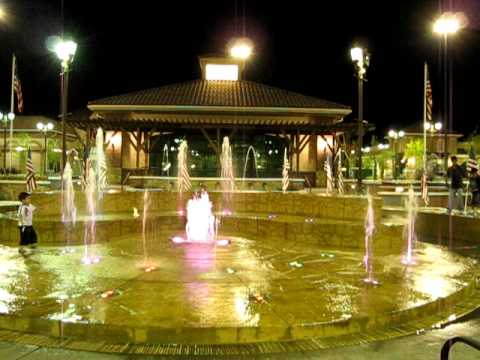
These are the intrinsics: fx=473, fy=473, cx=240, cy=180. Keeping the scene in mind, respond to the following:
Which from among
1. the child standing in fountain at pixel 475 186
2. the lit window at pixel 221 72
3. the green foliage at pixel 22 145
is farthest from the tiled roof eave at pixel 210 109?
the green foliage at pixel 22 145

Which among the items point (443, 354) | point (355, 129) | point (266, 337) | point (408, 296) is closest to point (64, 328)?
point (266, 337)

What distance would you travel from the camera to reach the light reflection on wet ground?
5629mm

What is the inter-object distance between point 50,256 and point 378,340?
645cm

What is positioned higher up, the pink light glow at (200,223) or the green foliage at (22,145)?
the green foliage at (22,145)

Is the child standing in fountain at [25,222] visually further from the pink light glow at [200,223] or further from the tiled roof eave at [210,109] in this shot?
the tiled roof eave at [210,109]

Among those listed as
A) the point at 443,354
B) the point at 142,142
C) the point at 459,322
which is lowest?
the point at 459,322

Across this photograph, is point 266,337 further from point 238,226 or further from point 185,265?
point 238,226

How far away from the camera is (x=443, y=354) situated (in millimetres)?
3334

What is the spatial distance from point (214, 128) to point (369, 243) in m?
16.2

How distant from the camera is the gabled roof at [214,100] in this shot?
2616 cm

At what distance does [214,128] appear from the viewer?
25828 mm

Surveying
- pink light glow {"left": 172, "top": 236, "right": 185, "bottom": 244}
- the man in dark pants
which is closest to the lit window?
the man in dark pants

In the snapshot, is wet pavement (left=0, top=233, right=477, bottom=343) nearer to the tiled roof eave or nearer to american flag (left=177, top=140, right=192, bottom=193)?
american flag (left=177, top=140, right=192, bottom=193)

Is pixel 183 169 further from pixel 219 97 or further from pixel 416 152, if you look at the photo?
pixel 416 152
